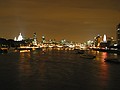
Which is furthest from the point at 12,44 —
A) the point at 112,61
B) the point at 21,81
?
the point at 21,81

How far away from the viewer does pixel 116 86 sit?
1700 centimetres

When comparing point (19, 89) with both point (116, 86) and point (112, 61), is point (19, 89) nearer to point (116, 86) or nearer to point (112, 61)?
point (116, 86)

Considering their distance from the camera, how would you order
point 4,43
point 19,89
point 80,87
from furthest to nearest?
point 4,43
point 80,87
point 19,89

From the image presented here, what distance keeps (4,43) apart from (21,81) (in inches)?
3026

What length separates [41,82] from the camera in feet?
57.9

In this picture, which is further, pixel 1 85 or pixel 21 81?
pixel 21 81

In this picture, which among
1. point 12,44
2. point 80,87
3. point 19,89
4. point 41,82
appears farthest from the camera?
point 12,44

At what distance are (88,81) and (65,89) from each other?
3467 millimetres

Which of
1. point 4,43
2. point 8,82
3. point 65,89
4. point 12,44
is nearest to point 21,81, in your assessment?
point 8,82

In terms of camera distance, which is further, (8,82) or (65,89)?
(8,82)

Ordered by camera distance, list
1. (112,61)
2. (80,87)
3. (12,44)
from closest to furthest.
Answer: (80,87), (112,61), (12,44)

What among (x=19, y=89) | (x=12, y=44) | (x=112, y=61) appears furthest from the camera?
(x=12, y=44)

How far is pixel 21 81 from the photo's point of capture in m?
18.0

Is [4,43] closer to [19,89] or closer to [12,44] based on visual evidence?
[12,44]
